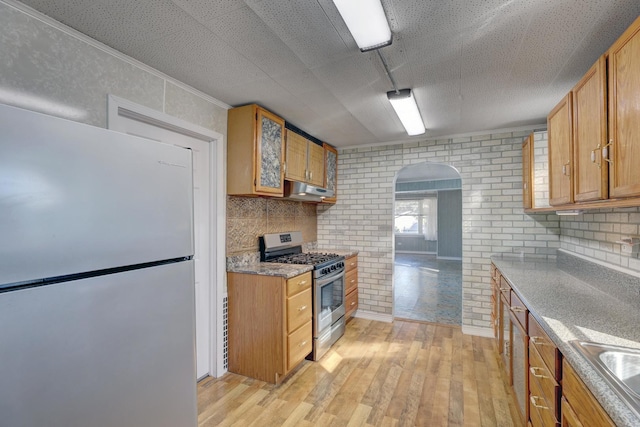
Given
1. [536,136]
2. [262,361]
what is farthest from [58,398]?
[536,136]

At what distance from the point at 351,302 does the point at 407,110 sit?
243 cm

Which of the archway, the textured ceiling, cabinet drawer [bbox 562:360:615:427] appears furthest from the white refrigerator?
the archway

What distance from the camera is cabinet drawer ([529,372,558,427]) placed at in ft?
4.16

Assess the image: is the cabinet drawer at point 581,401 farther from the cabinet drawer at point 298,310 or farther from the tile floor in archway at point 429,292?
the tile floor in archway at point 429,292

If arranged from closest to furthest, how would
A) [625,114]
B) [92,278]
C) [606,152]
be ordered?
[92,278] < [625,114] < [606,152]

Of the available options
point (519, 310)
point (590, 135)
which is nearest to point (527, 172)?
point (590, 135)

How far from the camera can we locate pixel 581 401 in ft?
3.28

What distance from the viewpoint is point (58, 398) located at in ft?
2.86

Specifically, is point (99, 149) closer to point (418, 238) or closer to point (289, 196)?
point (289, 196)

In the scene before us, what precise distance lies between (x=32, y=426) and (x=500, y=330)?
10.2ft

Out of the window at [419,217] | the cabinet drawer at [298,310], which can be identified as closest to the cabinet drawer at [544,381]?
the cabinet drawer at [298,310]

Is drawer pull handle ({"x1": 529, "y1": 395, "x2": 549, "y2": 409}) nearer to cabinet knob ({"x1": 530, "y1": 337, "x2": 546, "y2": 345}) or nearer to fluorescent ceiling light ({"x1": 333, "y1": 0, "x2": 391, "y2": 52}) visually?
cabinet knob ({"x1": 530, "y1": 337, "x2": 546, "y2": 345})

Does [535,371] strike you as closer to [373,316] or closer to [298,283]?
[298,283]

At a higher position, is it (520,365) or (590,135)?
(590,135)
